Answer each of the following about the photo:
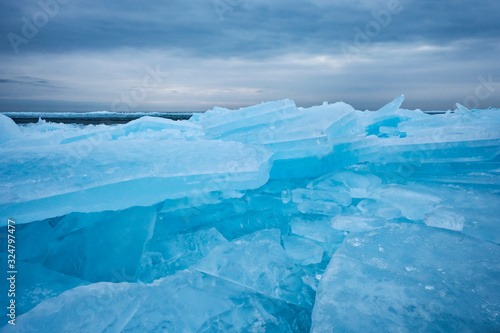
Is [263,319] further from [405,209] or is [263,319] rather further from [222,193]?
[405,209]

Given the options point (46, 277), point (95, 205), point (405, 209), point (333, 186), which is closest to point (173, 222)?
Result: point (95, 205)

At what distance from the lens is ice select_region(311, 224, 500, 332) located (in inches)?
48.8

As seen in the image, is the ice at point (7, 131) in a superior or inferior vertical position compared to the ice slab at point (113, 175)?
superior

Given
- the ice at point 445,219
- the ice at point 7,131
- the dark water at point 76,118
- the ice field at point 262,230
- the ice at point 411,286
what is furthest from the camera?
the dark water at point 76,118

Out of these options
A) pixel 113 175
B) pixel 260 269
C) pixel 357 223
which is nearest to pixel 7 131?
pixel 113 175

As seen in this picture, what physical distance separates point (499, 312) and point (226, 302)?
134 cm

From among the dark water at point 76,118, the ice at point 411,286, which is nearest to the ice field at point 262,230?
the ice at point 411,286

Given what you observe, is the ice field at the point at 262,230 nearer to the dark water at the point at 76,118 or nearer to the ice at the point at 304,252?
the ice at the point at 304,252

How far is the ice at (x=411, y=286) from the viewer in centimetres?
124

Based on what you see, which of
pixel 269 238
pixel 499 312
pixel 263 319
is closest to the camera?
pixel 499 312

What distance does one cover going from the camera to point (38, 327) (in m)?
1.35

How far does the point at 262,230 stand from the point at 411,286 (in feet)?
4.10

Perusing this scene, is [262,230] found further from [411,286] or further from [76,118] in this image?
[76,118]

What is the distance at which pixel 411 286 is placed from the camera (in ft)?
4.74
